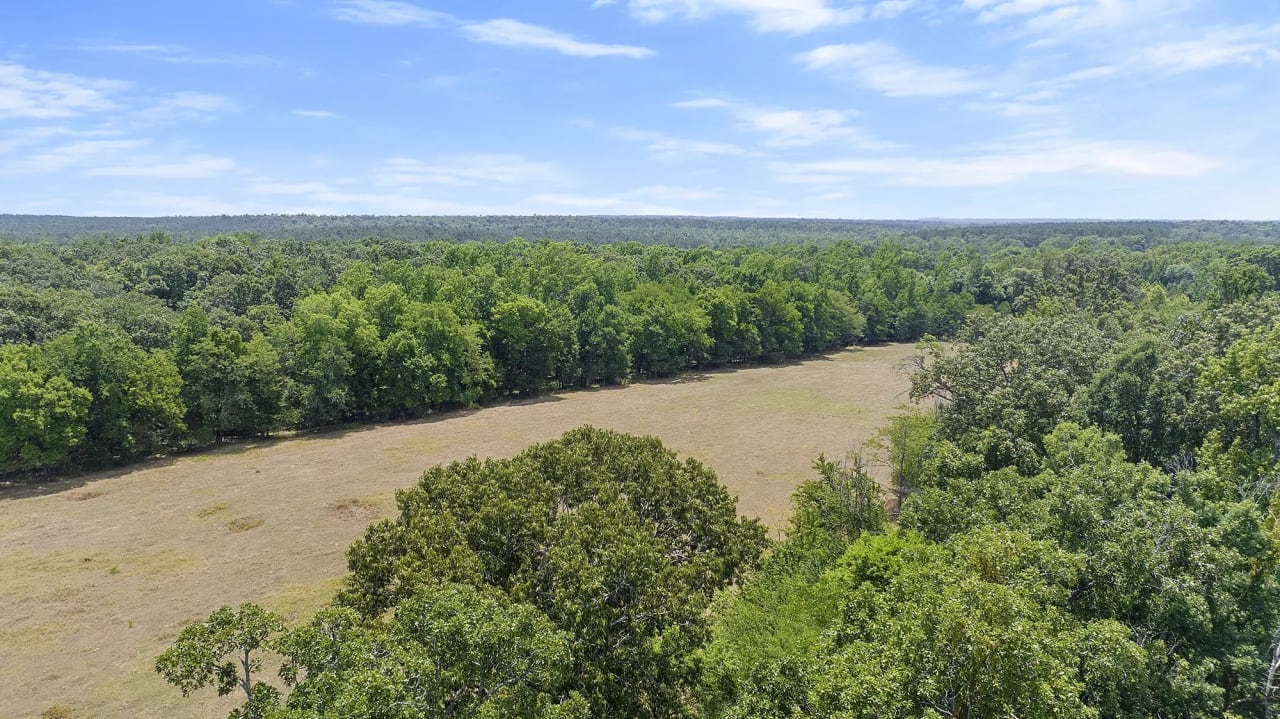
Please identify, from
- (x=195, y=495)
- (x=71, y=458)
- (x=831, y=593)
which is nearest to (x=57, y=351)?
(x=71, y=458)

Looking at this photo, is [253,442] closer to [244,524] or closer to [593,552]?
[244,524]

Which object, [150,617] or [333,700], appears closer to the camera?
[333,700]

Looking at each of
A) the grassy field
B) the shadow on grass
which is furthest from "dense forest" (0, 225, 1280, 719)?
the grassy field

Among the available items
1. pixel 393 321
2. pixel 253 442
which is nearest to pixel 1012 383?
pixel 393 321

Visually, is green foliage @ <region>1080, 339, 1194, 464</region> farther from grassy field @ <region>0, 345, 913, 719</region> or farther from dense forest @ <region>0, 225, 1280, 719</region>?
grassy field @ <region>0, 345, 913, 719</region>

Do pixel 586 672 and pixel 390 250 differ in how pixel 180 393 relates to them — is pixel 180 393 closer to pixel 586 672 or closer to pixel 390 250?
pixel 586 672
